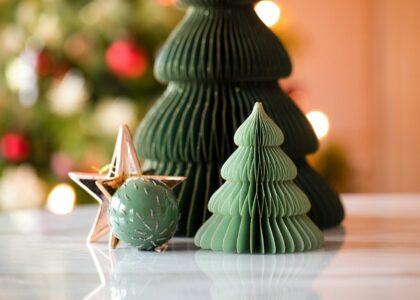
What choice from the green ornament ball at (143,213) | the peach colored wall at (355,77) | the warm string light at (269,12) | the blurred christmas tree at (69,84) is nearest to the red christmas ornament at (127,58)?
the blurred christmas tree at (69,84)

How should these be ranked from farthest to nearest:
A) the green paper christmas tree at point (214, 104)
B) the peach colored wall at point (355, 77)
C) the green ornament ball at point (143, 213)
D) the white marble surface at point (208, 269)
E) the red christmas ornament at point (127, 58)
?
the peach colored wall at point (355, 77) < the red christmas ornament at point (127, 58) < the green paper christmas tree at point (214, 104) < the green ornament ball at point (143, 213) < the white marble surface at point (208, 269)

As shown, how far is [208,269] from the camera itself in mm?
820

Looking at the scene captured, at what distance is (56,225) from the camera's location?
3.60 ft

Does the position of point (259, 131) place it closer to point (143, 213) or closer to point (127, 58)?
point (143, 213)

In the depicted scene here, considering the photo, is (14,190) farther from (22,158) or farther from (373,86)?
(373,86)

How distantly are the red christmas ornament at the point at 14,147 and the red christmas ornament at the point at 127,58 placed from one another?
0.32 m

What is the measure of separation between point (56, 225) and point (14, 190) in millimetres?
1386

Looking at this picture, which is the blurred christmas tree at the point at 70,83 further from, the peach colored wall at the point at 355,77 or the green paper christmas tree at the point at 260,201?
the green paper christmas tree at the point at 260,201

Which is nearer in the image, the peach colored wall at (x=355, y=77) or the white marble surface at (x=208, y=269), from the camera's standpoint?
the white marble surface at (x=208, y=269)

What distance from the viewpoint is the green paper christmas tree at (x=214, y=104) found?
1.00m

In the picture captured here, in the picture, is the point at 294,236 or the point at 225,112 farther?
the point at 225,112

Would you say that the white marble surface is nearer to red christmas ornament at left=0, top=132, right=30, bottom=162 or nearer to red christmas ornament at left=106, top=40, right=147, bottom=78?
red christmas ornament at left=106, top=40, right=147, bottom=78

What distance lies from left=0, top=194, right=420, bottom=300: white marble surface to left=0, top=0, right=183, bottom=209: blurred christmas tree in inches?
50.1

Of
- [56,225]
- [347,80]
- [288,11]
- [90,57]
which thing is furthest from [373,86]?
[56,225]
